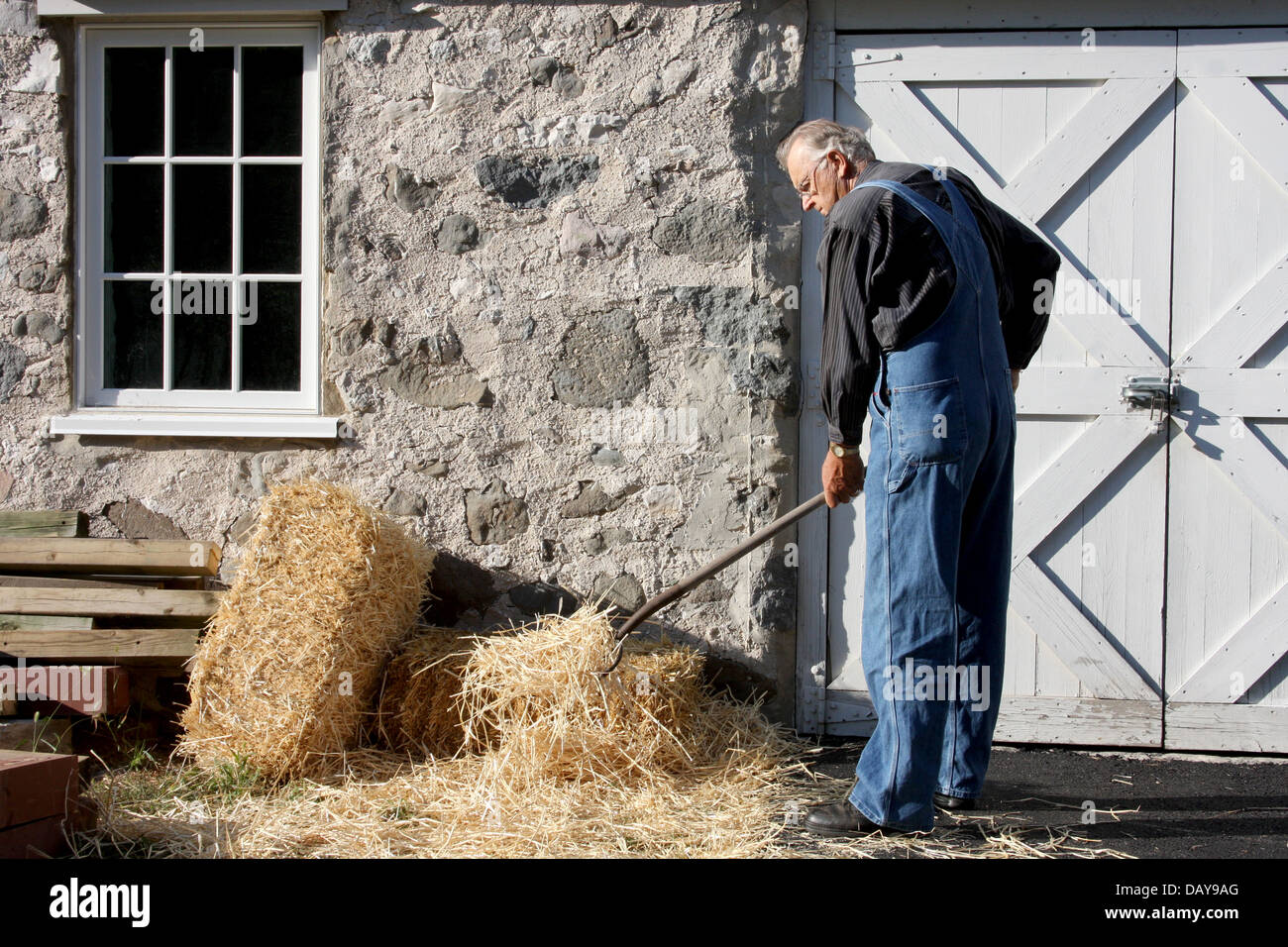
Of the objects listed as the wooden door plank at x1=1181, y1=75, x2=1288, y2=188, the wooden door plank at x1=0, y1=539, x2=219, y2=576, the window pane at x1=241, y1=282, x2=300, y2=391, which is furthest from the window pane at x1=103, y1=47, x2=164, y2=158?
the wooden door plank at x1=1181, y1=75, x2=1288, y2=188

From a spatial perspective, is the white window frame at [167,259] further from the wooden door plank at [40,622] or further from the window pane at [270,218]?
the wooden door plank at [40,622]

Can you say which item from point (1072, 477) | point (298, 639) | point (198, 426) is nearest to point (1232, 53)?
point (1072, 477)

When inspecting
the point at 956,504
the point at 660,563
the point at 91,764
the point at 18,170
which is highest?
the point at 18,170

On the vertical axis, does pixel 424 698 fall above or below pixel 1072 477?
below

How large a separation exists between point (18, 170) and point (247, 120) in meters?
0.90

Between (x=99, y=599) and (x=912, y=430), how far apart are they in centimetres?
285

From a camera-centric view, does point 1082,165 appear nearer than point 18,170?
Yes

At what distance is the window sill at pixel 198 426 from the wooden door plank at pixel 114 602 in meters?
0.65

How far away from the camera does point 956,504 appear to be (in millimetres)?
2723

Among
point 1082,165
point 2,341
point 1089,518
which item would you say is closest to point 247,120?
point 2,341

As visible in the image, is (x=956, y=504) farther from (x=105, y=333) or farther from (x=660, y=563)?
(x=105, y=333)

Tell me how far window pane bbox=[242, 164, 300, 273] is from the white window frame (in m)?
0.04

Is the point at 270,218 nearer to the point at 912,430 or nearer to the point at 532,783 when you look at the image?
the point at 532,783

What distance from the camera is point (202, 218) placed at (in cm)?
421
